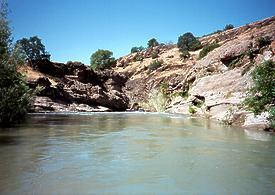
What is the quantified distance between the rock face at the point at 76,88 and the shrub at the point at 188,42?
24155 millimetres

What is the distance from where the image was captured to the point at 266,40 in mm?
42781

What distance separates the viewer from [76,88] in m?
62.1

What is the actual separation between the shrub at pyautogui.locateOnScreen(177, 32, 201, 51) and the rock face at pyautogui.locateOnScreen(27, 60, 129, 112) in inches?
951

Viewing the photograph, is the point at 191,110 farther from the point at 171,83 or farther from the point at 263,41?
the point at 171,83

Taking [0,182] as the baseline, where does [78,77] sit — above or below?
above

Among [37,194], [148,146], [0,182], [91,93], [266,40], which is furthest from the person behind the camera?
[91,93]

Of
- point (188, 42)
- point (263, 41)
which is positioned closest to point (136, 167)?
point (263, 41)

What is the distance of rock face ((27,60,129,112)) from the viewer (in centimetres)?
5488

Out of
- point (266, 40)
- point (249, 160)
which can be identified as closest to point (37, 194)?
point (249, 160)

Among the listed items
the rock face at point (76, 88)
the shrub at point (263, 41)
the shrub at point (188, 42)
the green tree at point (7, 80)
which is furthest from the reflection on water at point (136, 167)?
the shrub at point (188, 42)

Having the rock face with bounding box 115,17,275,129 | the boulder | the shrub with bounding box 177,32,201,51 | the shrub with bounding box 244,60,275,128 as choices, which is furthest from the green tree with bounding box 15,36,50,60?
the shrub with bounding box 244,60,275,128

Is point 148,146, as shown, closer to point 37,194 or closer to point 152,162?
point 152,162

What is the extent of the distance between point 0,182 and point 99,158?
381 centimetres

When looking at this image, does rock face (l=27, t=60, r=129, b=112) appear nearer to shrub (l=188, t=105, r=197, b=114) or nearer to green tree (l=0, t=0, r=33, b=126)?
shrub (l=188, t=105, r=197, b=114)
